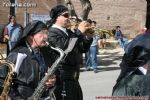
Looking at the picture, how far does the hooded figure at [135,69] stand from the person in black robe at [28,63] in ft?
3.15

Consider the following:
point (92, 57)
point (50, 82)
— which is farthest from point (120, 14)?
point (50, 82)

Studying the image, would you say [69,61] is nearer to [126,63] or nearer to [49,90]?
[49,90]

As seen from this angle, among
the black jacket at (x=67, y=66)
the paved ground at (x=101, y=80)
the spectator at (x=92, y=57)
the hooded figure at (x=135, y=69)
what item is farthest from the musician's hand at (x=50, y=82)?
the spectator at (x=92, y=57)

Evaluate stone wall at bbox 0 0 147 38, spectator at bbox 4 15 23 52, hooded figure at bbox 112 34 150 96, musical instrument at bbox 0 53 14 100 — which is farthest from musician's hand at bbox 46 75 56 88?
stone wall at bbox 0 0 147 38

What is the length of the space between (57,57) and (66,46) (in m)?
0.93

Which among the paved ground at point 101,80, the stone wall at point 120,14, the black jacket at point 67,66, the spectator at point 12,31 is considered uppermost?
the black jacket at point 67,66

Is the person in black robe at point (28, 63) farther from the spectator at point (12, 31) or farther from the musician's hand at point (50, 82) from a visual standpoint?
the spectator at point (12, 31)

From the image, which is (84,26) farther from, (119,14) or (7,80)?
(119,14)

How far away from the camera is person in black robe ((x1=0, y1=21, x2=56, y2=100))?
16.1 feet

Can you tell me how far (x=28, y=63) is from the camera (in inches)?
195

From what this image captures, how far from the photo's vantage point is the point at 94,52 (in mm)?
15641

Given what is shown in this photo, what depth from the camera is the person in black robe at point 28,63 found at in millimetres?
4918

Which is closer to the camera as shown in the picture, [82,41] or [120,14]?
[82,41]

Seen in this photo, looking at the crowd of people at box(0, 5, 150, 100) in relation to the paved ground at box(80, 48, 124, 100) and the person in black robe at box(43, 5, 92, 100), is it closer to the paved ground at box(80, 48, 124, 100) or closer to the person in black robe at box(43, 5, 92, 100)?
the person in black robe at box(43, 5, 92, 100)
